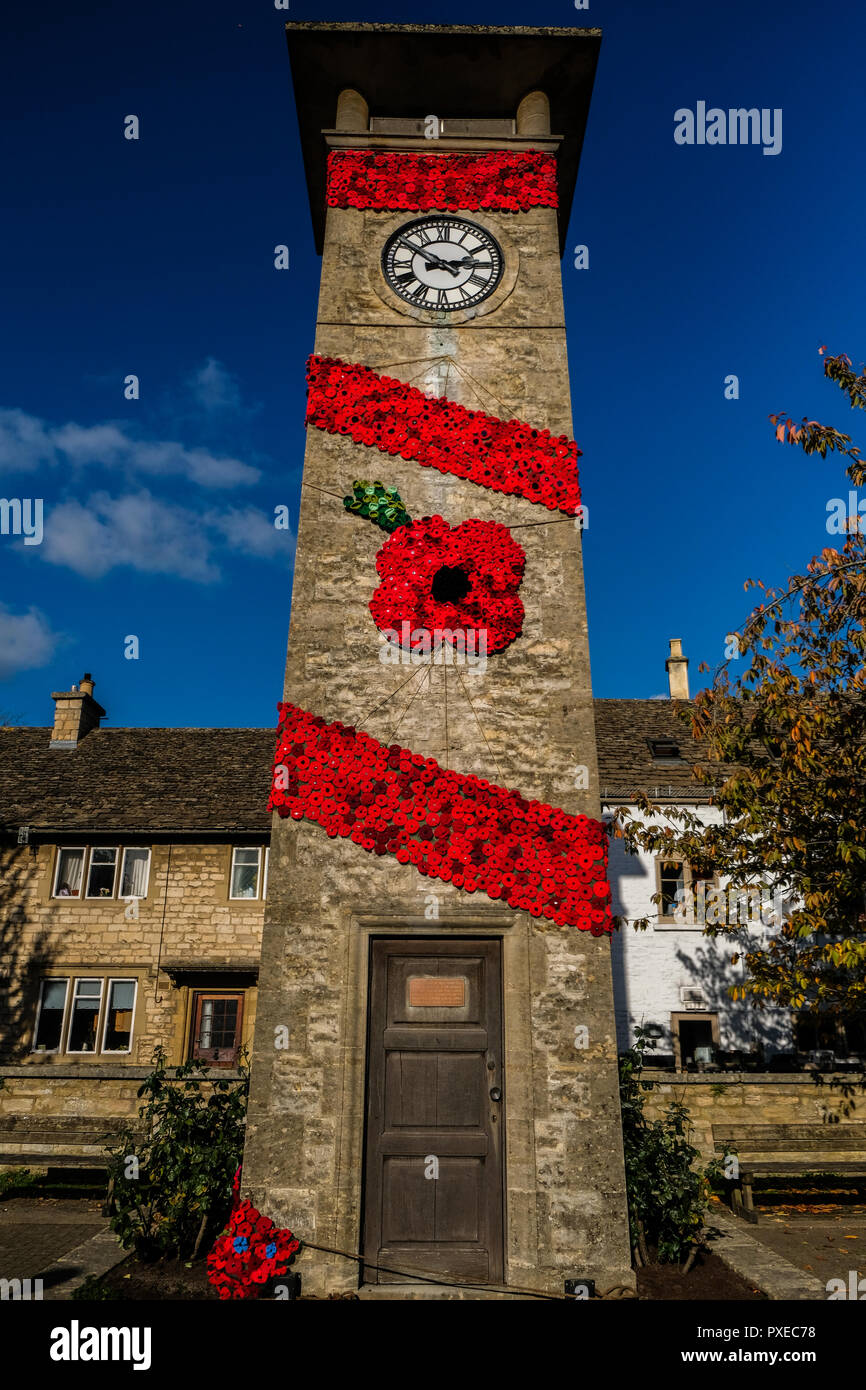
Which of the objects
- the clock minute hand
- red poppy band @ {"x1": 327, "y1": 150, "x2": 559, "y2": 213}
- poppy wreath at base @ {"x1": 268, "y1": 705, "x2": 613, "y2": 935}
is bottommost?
poppy wreath at base @ {"x1": 268, "y1": 705, "x2": 613, "y2": 935}

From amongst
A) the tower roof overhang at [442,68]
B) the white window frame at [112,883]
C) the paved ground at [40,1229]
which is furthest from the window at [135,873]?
the tower roof overhang at [442,68]

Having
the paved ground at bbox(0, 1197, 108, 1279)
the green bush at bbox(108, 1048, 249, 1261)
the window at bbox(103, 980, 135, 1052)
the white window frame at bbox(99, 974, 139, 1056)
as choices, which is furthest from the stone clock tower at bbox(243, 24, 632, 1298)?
the window at bbox(103, 980, 135, 1052)

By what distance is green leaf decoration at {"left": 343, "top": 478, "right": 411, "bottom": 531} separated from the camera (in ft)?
28.5

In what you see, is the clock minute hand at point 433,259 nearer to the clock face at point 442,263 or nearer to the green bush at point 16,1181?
the clock face at point 442,263

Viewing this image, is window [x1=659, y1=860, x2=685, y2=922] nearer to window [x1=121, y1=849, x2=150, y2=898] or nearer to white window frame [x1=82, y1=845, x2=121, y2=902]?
window [x1=121, y1=849, x2=150, y2=898]

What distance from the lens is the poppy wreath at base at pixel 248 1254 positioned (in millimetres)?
6533

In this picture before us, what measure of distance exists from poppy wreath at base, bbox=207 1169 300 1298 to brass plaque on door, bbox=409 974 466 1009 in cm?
194

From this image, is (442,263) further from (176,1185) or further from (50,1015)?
(50,1015)

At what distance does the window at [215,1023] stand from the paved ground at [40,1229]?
24.3 feet

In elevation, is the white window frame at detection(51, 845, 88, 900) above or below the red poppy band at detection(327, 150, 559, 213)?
below

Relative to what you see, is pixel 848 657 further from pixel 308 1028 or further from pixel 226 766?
pixel 226 766

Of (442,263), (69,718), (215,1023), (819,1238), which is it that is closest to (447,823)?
(819,1238)
